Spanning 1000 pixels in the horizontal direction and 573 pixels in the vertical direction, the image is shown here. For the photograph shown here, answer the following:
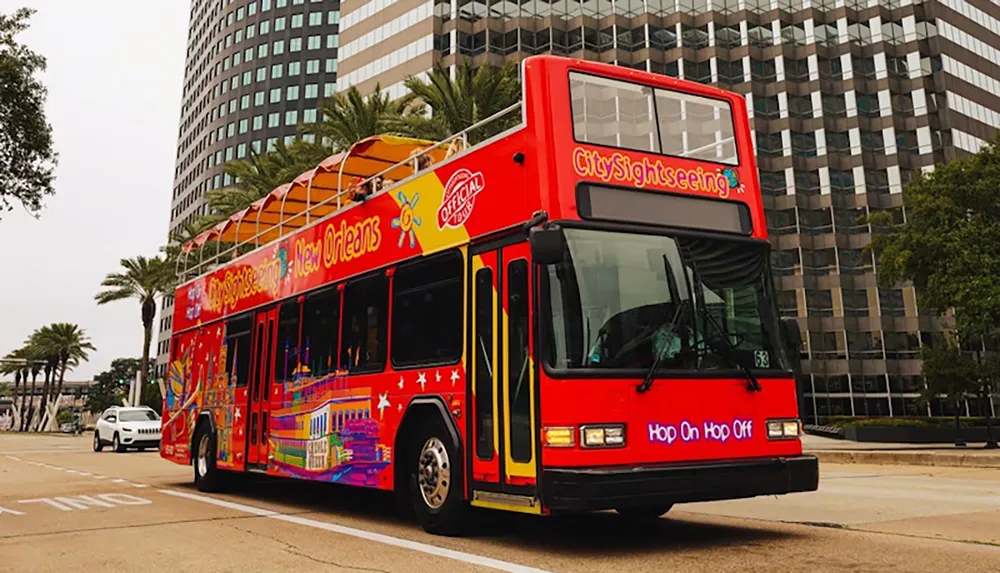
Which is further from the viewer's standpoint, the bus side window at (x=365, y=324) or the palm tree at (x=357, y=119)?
the palm tree at (x=357, y=119)

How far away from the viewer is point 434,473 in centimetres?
802

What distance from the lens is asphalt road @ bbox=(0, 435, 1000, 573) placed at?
257 inches

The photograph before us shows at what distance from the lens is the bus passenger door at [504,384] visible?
22.4 ft

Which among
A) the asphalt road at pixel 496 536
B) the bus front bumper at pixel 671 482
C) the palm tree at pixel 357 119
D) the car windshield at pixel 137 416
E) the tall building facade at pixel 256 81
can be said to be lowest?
the asphalt road at pixel 496 536

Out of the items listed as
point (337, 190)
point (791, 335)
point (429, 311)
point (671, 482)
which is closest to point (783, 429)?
point (791, 335)

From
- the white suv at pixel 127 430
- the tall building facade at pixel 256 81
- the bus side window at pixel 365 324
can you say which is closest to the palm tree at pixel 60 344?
the tall building facade at pixel 256 81

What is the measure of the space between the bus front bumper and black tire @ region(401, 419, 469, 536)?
1.38 meters

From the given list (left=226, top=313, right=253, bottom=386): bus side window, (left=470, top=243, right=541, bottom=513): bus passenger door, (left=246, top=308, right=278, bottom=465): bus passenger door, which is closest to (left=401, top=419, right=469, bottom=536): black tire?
(left=470, top=243, right=541, bottom=513): bus passenger door

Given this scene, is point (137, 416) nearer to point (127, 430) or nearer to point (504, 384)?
point (127, 430)

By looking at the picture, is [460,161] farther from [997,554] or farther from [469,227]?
[997,554]

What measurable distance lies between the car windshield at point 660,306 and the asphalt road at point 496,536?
155cm

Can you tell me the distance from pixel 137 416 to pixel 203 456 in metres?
19.9

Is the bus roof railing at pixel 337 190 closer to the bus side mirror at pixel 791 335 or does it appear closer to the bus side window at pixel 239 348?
the bus side window at pixel 239 348

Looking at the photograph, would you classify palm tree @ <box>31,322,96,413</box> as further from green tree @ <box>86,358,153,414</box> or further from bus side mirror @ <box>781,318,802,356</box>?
bus side mirror @ <box>781,318,802,356</box>
